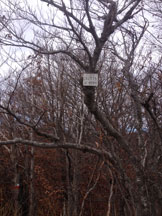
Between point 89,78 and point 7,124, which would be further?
point 7,124

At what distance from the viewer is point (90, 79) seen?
10.7 ft

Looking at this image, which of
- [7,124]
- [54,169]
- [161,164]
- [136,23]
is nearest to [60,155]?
[54,169]

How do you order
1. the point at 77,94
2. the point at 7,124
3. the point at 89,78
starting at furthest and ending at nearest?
the point at 7,124 < the point at 77,94 < the point at 89,78

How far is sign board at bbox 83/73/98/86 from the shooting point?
324cm

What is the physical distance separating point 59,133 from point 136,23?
329 cm

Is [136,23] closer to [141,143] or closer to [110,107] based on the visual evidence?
[110,107]

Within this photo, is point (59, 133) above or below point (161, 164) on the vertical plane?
above

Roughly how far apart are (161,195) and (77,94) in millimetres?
3776

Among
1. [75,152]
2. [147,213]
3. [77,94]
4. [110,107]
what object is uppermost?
[77,94]

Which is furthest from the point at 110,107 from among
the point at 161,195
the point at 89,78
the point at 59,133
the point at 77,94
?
the point at 89,78

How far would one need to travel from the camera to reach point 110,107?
265 inches

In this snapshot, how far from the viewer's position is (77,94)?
23.6ft

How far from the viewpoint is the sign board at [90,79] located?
10.6 feet

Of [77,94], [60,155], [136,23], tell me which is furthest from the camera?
[60,155]
